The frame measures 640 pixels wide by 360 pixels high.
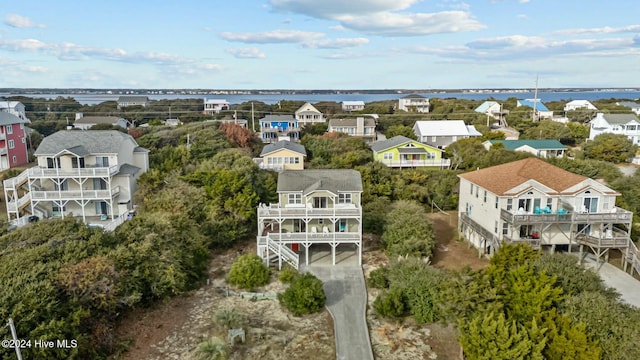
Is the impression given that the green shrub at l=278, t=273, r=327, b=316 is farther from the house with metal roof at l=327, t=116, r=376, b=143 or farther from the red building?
the house with metal roof at l=327, t=116, r=376, b=143

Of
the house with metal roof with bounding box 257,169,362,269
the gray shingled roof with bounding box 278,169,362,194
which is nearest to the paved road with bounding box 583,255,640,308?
the house with metal roof with bounding box 257,169,362,269

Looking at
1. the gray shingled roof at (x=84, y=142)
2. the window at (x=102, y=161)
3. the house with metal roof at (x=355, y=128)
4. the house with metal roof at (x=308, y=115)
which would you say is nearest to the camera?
the gray shingled roof at (x=84, y=142)

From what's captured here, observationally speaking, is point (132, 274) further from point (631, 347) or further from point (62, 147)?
point (631, 347)

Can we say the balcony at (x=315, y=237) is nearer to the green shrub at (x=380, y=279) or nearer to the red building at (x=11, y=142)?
the green shrub at (x=380, y=279)

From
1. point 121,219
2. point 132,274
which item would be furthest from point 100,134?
point 132,274

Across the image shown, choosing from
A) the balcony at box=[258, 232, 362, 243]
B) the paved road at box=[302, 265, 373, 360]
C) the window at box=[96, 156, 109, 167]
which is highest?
the window at box=[96, 156, 109, 167]

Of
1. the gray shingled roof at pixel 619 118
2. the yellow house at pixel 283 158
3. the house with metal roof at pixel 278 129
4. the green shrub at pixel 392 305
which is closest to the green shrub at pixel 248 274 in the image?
the green shrub at pixel 392 305
